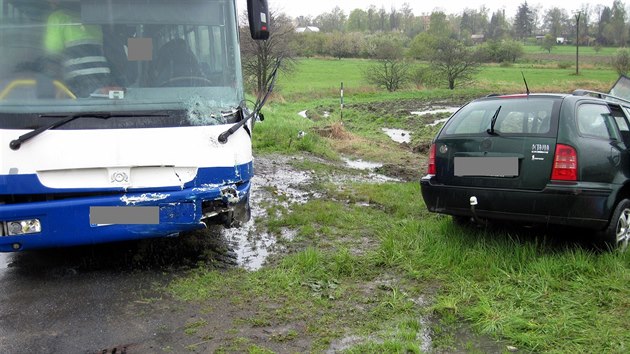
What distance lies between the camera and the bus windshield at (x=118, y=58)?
16.0 feet

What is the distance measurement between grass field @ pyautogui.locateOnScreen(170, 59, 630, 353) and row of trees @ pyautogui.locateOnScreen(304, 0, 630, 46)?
6702 cm

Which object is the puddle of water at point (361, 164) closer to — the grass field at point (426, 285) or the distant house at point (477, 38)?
the grass field at point (426, 285)

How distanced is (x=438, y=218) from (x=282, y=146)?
7388 millimetres

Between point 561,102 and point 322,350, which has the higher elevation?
point 561,102

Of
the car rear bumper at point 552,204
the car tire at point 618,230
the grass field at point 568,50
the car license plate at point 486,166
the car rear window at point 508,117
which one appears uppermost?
the grass field at point 568,50

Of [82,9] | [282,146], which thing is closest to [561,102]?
[82,9]

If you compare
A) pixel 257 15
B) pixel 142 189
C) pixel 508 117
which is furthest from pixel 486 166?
pixel 142 189

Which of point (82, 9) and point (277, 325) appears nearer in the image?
point (277, 325)

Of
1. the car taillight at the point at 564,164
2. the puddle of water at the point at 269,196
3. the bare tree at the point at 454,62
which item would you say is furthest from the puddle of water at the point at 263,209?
the bare tree at the point at 454,62

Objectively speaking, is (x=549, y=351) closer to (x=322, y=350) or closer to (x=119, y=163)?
(x=322, y=350)

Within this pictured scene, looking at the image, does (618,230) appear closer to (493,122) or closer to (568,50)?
(493,122)

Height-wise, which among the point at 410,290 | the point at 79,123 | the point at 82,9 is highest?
the point at 82,9

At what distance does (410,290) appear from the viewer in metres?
4.80

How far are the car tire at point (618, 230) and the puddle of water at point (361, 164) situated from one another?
683 centimetres
